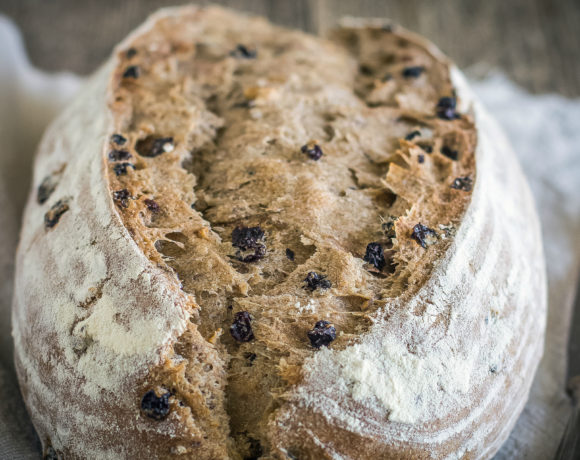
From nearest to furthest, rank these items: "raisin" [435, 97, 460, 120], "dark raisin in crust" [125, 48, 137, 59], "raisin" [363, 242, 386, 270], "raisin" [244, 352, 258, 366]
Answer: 1. "raisin" [244, 352, 258, 366]
2. "raisin" [363, 242, 386, 270]
3. "raisin" [435, 97, 460, 120]
4. "dark raisin in crust" [125, 48, 137, 59]

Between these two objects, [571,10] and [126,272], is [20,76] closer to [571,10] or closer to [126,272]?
[126,272]

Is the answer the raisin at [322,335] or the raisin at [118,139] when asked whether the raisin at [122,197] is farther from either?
the raisin at [322,335]

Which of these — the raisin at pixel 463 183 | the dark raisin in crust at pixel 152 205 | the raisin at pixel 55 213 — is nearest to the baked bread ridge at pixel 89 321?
the raisin at pixel 55 213

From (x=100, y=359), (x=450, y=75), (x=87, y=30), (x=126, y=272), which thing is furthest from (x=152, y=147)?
(x=87, y=30)

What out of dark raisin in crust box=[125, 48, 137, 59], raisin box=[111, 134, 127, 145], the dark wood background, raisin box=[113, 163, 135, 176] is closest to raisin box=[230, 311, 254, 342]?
raisin box=[113, 163, 135, 176]

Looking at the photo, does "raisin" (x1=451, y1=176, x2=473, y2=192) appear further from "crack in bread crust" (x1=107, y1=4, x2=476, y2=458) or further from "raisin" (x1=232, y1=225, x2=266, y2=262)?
"raisin" (x1=232, y1=225, x2=266, y2=262)

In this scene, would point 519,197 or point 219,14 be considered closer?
point 519,197
